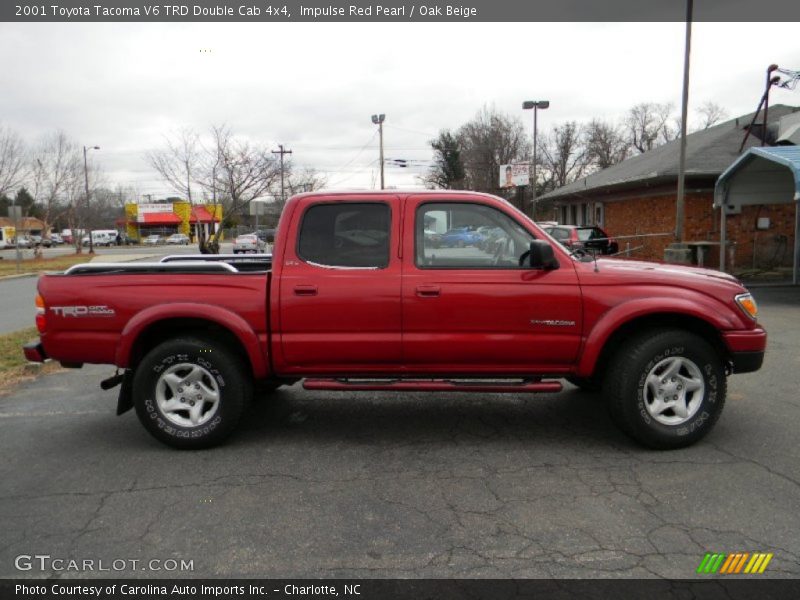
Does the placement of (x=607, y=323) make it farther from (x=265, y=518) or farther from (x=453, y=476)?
(x=265, y=518)

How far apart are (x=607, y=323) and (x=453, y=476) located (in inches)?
59.9

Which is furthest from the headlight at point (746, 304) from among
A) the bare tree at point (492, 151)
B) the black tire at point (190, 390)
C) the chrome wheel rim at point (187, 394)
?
the bare tree at point (492, 151)

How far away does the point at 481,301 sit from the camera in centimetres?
423

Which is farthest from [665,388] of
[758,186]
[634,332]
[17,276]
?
[17,276]

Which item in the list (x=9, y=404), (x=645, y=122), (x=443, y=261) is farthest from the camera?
(x=645, y=122)

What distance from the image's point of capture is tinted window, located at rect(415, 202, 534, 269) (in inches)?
171

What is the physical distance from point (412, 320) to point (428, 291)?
0.24m

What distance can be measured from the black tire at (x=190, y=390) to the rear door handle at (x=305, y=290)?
730mm

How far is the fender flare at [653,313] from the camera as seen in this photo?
4.15 meters

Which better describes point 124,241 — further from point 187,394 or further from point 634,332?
point 634,332

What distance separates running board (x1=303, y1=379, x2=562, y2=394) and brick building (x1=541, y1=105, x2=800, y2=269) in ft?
49.8

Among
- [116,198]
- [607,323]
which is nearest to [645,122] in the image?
[607,323]
